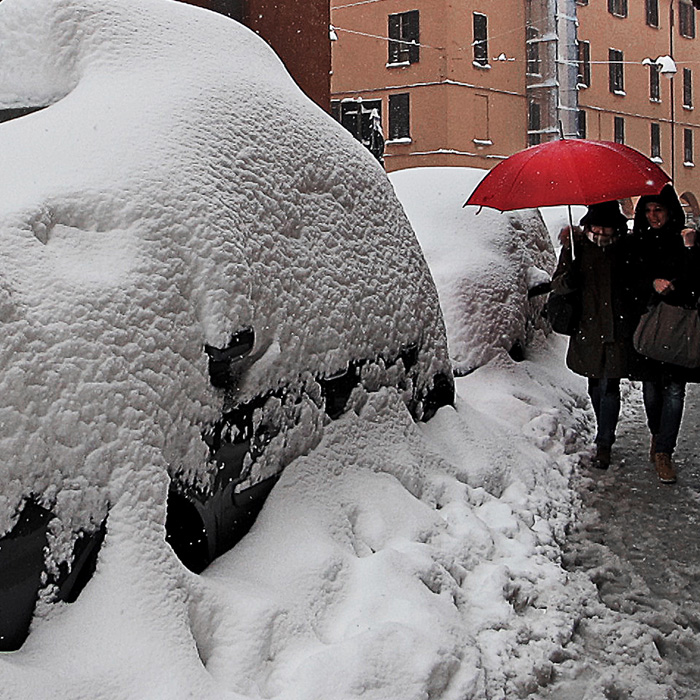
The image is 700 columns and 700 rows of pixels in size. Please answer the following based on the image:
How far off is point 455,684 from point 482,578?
737 mm

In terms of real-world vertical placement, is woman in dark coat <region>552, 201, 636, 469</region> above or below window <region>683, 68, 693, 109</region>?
below

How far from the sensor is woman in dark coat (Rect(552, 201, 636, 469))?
17.8ft

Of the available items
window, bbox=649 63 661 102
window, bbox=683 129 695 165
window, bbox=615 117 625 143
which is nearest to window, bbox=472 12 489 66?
window, bbox=615 117 625 143

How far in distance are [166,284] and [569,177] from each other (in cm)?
313

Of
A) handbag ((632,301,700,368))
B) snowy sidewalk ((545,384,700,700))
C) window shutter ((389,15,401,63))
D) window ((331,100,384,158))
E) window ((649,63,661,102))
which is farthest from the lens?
window ((649,63,661,102))

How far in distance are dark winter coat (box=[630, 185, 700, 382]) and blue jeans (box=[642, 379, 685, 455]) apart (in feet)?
0.18

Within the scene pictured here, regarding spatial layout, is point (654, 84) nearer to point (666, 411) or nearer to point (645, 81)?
point (645, 81)

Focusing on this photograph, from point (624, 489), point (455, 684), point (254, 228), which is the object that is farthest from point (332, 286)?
point (624, 489)

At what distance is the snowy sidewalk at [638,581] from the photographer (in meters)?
2.98

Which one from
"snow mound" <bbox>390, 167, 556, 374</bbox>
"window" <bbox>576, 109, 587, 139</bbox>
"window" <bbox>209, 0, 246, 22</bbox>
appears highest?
"window" <bbox>576, 109, 587, 139</bbox>

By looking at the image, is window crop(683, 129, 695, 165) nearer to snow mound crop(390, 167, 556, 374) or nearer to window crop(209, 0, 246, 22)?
window crop(209, 0, 246, 22)

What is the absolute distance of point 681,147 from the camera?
1623 inches

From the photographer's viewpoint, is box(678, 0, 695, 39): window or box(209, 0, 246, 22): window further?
box(678, 0, 695, 39): window

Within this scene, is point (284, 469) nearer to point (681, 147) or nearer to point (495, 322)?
point (495, 322)
